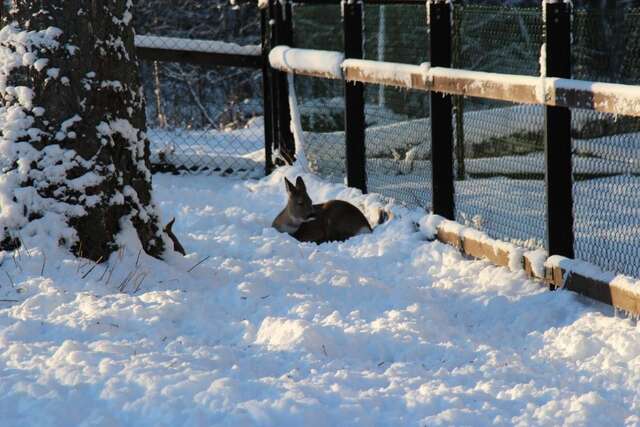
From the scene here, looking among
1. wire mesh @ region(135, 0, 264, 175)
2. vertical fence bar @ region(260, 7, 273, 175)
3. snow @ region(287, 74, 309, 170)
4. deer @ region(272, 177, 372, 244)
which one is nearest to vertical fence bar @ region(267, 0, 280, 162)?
vertical fence bar @ region(260, 7, 273, 175)

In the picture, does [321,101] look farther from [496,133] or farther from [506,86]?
[506,86]

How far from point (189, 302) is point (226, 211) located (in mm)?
4189

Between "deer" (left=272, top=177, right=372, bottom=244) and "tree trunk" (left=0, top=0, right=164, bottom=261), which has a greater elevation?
"tree trunk" (left=0, top=0, right=164, bottom=261)

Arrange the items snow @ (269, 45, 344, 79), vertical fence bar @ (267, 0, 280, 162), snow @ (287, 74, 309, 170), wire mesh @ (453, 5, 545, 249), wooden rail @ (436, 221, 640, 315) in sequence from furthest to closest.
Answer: vertical fence bar @ (267, 0, 280, 162) < snow @ (287, 74, 309, 170) < snow @ (269, 45, 344, 79) < wire mesh @ (453, 5, 545, 249) < wooden rail @ (436, 221, 640, 315)

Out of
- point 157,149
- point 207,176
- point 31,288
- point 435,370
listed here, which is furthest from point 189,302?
point 157,149

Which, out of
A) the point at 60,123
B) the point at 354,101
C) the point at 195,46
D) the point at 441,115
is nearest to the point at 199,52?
the point at 195,46

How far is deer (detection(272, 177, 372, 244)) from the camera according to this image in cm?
873

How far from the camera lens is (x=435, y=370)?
16.0 ft

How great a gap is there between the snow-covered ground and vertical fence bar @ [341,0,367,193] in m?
2.16

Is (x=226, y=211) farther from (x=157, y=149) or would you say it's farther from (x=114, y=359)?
(x=114, y=359)

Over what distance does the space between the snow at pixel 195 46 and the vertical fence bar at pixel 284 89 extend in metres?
0.55

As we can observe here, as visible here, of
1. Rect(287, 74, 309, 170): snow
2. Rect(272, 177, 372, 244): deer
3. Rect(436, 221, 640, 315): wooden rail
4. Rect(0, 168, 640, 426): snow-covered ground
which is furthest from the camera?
Rect(287, 74, 309, 170): snow

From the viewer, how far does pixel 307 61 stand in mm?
10523

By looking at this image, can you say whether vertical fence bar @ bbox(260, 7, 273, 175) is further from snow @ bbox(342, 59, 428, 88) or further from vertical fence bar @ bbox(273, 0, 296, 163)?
snow @ bbox(342, 59, 428, 88)
